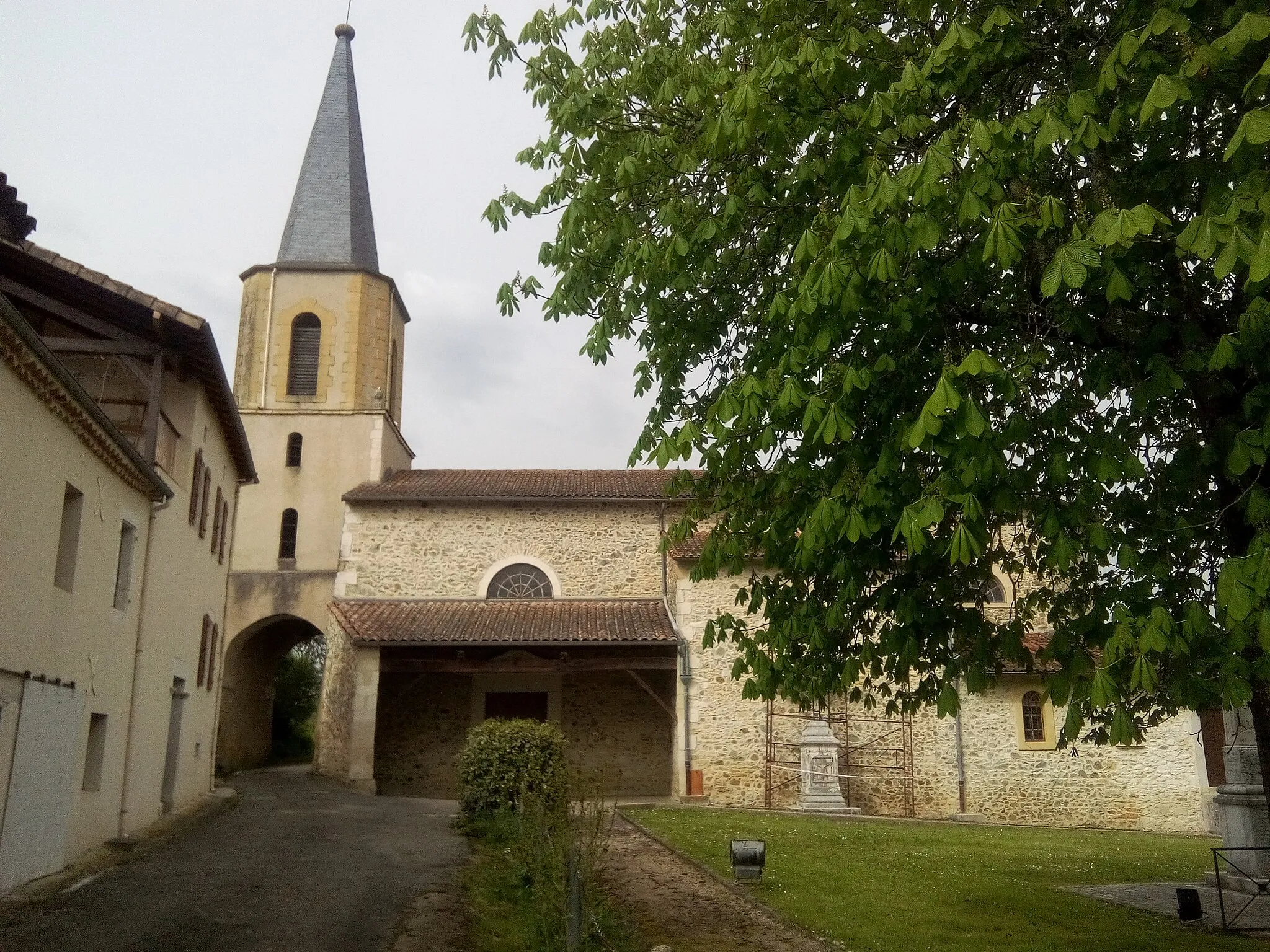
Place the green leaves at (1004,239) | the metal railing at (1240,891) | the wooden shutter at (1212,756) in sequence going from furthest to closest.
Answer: the wooden shutter at (1212,756), the metal railing at (1240,891), the green leaves at (1004,239)

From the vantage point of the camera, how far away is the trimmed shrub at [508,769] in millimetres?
13258

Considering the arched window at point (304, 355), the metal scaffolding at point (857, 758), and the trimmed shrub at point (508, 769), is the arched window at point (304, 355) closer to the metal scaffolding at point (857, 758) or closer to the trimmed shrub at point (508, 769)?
the trimmed shrub at point (508, 769)

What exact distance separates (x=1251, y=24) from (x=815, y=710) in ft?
49.6

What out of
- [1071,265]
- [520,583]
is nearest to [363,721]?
[520,583]

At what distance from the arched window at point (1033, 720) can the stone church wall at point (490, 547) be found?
7086mm

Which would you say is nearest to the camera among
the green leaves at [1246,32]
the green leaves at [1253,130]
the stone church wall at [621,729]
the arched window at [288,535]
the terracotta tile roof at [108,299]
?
the green leaves at [1253,130]

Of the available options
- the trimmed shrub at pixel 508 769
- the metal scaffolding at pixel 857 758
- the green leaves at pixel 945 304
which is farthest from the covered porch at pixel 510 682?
the green leaves at pixel 945 304

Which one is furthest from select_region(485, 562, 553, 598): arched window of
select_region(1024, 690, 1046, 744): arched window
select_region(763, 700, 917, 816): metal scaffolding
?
select_region(1024, 690, 1046, 744): arched window

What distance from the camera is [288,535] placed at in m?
23.0

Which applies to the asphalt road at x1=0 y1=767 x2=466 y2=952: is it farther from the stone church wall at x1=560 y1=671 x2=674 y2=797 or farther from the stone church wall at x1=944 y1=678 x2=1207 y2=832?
the stone church wall at x1=944 y1=678 x2=1207 y2=832

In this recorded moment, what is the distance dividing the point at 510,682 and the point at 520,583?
6.43ft

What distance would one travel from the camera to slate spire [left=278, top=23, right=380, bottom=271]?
25250 millimetres

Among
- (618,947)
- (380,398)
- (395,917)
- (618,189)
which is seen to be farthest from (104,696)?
(380,398)

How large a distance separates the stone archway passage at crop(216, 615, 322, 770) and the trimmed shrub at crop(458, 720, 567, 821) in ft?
30.4
